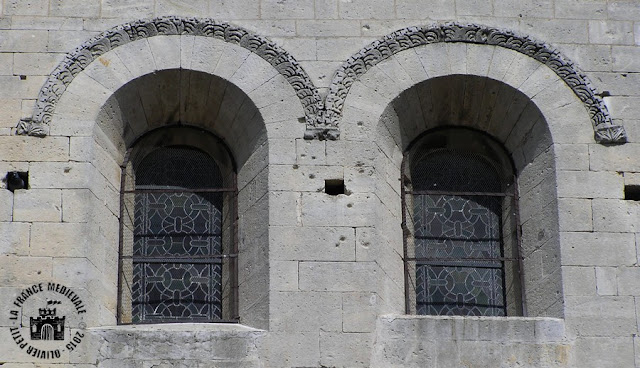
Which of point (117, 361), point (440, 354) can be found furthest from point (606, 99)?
point (117, 361)

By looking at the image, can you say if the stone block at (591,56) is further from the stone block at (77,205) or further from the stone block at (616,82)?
the stone block at (77,205)

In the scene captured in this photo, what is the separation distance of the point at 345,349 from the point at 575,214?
2522 mm

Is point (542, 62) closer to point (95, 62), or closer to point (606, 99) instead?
point (606, 99)

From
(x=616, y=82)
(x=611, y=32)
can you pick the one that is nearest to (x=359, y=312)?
(x=616, y=82)

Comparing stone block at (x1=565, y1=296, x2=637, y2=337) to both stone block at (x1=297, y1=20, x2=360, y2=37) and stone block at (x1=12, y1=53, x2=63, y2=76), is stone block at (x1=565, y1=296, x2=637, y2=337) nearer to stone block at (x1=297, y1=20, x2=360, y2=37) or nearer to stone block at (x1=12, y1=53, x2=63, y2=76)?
stone block at (x1=297, y1=20, x2=360, y2=37)

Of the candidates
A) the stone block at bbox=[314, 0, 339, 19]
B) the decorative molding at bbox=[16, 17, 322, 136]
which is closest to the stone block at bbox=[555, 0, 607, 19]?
the stone block at bbox=[314, 0, 339, 19]

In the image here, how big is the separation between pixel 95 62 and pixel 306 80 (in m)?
2.00

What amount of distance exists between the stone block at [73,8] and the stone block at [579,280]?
16.6 feet

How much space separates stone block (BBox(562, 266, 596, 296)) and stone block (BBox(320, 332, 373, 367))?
1.88 m

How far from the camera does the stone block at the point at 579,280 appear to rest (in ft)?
46.3

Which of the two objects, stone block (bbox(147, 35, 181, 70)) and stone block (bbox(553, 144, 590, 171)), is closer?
stone block (bbox(553, 144, 590, 171))

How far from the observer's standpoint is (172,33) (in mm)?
14859

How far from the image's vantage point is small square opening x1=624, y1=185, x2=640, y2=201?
14.5 meters

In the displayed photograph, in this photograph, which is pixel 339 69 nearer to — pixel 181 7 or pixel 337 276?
pixel 181 7
